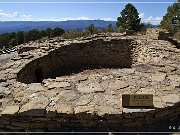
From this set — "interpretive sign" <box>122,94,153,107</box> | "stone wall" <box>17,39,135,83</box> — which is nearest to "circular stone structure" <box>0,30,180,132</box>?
"interpretive sign" <box>122,94,153,107</box>

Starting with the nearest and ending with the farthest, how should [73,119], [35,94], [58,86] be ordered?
[73,119]
[35,94]
[58,86]

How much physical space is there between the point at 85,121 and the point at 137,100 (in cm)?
109

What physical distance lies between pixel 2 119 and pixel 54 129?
1071 millimetres

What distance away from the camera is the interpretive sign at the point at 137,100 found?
15.8ft

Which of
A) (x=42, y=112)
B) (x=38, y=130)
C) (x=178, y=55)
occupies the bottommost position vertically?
(x=38, y=130)

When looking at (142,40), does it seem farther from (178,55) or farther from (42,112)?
(42,112)

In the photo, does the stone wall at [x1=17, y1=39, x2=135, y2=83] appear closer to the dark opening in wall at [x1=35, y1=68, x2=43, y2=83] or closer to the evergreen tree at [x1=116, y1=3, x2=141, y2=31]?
the dark opening in wall at [x1=35, y1=68, x2=43, y2=83]

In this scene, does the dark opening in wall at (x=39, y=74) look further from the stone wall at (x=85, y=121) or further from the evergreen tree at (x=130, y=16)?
the evergreen tree at (x=130, y=16)

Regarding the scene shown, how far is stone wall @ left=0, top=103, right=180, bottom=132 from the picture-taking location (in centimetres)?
467

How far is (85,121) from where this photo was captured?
4.72 m

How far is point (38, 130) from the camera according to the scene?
483 cm

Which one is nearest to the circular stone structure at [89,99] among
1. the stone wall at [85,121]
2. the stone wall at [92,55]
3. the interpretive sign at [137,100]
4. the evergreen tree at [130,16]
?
the stone wall at [85,121]

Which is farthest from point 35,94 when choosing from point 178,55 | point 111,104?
point 178,55

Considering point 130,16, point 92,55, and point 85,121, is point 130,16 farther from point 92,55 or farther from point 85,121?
point 85,121
